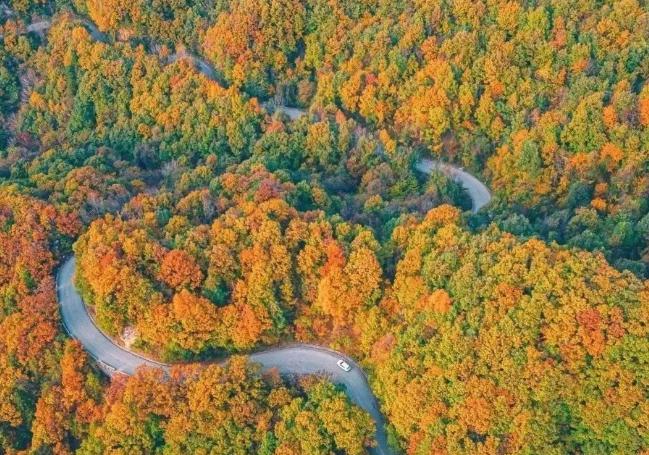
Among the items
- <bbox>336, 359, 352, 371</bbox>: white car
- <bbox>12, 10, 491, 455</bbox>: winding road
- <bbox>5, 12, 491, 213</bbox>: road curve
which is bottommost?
<bbox>12, 10, 491, 455</bbox>: winding road

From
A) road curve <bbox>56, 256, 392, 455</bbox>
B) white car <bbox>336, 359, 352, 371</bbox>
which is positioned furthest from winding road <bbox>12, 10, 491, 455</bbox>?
white car <bbox>336, 359, 352, 371</bbox>

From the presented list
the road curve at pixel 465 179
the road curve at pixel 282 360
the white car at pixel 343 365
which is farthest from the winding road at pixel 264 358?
the road curve at pixel 465 179

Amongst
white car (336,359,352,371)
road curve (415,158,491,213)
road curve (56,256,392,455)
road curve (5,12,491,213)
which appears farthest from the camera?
road curve (5,12,491,213)

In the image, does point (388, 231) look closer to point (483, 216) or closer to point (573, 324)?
point (483, 216)

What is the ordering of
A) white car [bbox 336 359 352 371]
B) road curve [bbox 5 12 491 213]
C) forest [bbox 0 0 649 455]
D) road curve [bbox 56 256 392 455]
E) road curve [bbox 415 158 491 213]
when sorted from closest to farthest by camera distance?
forest [bbox 0 0 649 455]
road curve [bbox 56 256 392 455]
white car [bbox 336 359 352 371]
road curve [bbox 415 158 491 213]
road curve [bbox 5 12 491 213]

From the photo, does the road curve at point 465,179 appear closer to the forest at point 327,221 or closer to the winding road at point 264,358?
the forest at point 327,221

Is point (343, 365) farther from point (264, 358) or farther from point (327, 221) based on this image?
point (327, 221)

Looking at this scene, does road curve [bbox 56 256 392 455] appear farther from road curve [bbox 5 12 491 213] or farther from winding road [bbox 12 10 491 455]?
road curve [bbox 5 12 491 213]
